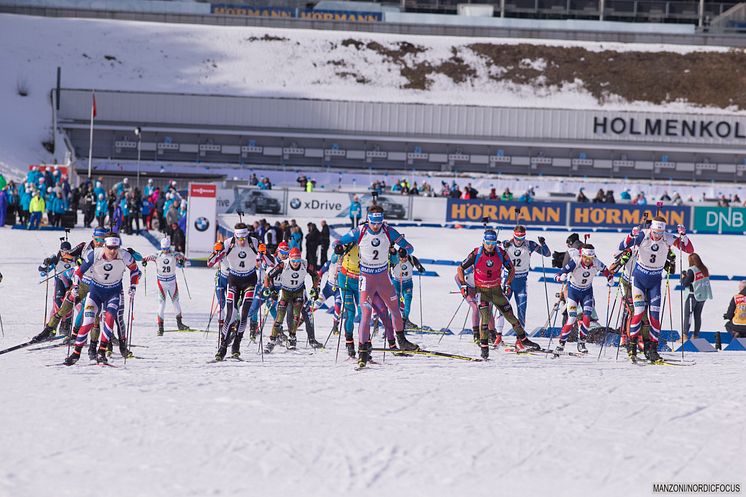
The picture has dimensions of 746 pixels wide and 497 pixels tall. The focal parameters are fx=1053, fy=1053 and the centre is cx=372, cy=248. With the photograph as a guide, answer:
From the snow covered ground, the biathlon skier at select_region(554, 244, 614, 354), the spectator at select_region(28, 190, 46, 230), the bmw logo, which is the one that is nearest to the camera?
the snow covered ground

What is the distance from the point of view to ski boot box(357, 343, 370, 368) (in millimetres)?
13422

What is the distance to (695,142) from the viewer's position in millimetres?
66625

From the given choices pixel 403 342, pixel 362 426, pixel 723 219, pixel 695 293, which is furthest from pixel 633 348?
pixel 723 219

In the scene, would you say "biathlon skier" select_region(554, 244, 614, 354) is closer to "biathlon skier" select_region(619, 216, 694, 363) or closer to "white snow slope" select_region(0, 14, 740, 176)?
"biathlon skier" select_region(619, 216, 694, 363)

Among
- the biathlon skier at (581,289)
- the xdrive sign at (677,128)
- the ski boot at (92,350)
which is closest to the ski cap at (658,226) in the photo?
the biathlon skier at (581,289)

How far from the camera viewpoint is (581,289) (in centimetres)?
1591

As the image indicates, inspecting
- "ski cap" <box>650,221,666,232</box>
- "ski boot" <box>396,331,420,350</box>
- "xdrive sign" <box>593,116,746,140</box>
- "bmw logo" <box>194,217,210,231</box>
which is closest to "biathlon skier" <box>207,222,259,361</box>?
"ski boot" <box>396,331,420,350</box>

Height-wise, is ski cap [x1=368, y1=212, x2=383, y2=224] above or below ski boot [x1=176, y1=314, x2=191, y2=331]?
above

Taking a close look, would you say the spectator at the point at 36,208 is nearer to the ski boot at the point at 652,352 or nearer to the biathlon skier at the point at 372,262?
the biathlon skier at the point at 372,262

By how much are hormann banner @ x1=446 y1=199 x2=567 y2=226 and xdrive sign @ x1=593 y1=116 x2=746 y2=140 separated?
84.7 ft

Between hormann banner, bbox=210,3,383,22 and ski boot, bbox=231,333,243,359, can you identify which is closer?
ski boot, bbox=231,333,243,359

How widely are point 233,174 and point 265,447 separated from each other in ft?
150

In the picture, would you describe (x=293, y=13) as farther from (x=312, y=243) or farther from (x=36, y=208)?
(x=312, y=243)

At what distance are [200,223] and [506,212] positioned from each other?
17.1 metres
